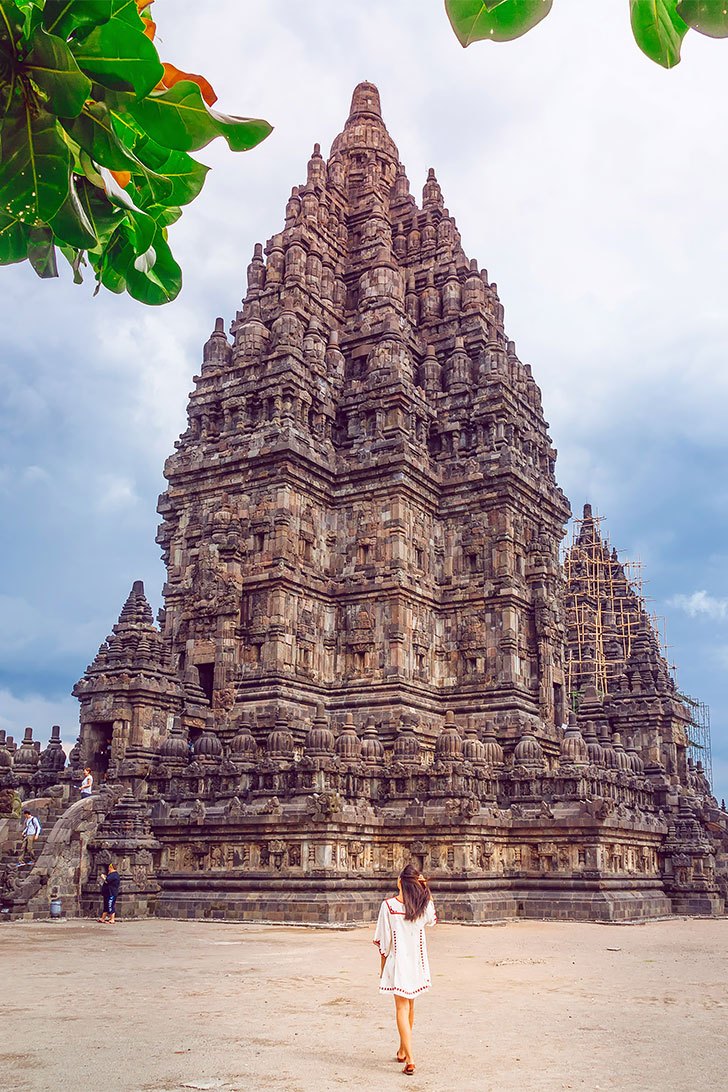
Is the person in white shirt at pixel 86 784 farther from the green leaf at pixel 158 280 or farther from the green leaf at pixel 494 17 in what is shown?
the green leaf at pixel 494 17

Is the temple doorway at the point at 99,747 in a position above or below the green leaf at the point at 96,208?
above

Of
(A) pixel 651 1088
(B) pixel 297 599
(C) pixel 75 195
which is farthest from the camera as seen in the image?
(B) pixel 297 599

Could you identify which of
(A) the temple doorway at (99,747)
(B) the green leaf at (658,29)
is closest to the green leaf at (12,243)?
(B) the green leaf at (658,29)

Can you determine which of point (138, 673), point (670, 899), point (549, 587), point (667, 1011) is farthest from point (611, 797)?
point (667, 1011)

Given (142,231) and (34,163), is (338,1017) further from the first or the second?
(34,163)

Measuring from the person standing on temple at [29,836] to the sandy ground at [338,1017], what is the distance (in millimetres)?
6419

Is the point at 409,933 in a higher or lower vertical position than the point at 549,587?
lower

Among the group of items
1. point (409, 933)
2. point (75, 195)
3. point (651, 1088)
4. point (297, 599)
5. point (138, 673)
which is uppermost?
point (297, 599)

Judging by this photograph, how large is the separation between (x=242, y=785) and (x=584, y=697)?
20801 mm

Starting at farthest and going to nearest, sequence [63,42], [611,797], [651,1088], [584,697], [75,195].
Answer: [584,697] → [611,797] → [651,1088] → [75,195] → [63,42]

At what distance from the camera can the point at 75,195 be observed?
244 cm

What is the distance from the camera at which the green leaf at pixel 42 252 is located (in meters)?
2.65

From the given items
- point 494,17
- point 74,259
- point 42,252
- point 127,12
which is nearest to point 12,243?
point 42,252

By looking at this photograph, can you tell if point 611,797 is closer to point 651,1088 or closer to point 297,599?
point 297,599
